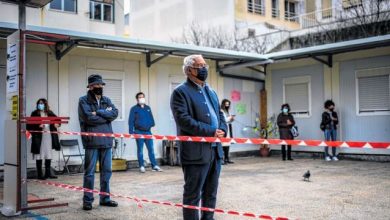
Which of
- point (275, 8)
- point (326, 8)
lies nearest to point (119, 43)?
point (326, 8)

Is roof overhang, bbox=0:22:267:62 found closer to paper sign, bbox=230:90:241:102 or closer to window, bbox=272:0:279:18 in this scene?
paper sign, bbox=230:90:241:102

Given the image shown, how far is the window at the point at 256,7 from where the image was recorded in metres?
30.5

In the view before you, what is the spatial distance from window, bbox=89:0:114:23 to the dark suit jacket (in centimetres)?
1458

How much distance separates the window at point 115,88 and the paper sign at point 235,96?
13.8 feet

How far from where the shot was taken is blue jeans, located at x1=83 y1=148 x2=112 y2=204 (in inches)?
237

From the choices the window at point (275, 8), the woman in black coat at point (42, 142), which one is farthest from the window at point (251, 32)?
the woman in black coat at point (42, 142)

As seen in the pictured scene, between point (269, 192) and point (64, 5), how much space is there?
12.1 meters

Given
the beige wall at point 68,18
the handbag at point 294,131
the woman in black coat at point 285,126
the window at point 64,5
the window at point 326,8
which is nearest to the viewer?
the woman in black coat at point 285,126

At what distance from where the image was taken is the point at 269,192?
7516 mm

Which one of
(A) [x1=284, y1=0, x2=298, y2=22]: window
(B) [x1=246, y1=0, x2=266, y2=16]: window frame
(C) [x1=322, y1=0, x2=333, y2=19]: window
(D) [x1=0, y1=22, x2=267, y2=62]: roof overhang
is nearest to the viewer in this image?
(D) [x1=0, y1=22, x2=267, y2=62]: roof overhang

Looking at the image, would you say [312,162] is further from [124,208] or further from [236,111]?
[124,208]

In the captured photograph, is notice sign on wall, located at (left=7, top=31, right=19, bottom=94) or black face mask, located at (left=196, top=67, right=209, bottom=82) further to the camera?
notice sign on wall, located at (left=7, top=31, right=19, bottom=94)

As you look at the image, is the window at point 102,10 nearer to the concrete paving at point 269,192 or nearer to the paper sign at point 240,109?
the paper sign at point 240,109

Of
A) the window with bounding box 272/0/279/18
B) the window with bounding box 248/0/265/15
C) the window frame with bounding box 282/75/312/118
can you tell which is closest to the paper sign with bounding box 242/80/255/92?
the window frame with bounding box 282/75/312/118
